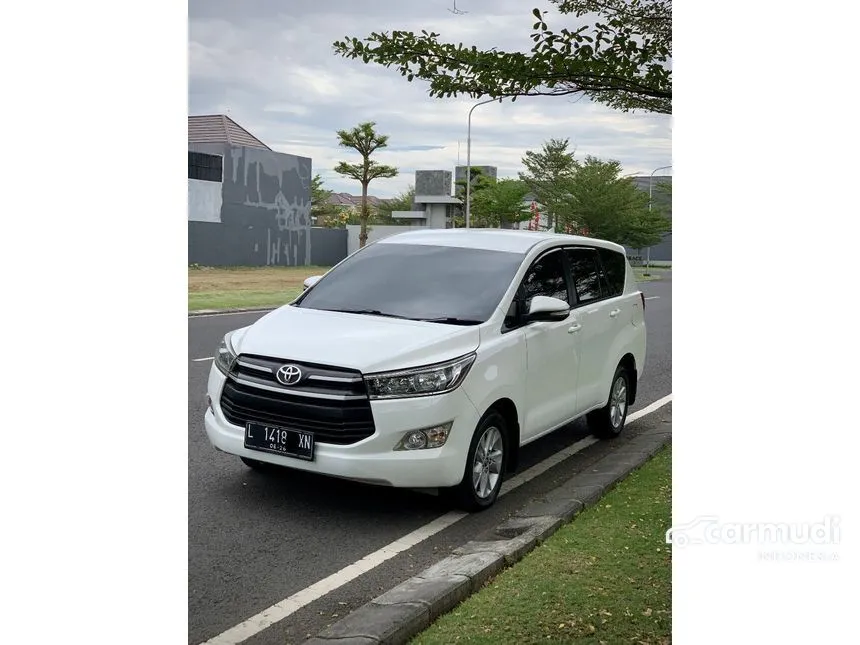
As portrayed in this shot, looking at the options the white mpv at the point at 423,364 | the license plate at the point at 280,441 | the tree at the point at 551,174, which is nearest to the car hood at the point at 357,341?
the white mpv at the point at 423,364

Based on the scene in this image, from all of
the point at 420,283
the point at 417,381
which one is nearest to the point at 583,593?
the point at 417,381

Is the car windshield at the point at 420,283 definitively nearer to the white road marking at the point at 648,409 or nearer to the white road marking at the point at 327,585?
the white road marking at the point at 327,585

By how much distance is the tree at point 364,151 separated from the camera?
18.4ft

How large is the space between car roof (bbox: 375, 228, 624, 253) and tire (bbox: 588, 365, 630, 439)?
1237mm

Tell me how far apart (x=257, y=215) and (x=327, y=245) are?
1.32 m

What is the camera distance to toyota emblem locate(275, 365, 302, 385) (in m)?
4.55

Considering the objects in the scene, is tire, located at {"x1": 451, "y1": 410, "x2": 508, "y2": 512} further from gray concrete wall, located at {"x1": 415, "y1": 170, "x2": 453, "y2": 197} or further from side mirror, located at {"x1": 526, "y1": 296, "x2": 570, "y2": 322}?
gray concrete wall, located at {"x1": 415, "y1": 170, "x2": 453, "y2": 197}

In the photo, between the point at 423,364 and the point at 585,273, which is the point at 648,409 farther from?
the point at 423,364

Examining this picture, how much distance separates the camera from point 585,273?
6.36m

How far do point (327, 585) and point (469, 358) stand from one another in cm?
139

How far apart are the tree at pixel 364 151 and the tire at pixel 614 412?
2246 millimetres

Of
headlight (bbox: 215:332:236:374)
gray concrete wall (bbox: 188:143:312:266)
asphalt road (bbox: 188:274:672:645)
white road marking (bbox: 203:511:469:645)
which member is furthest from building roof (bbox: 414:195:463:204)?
white road marking (bbox: 203:511:469:645)
